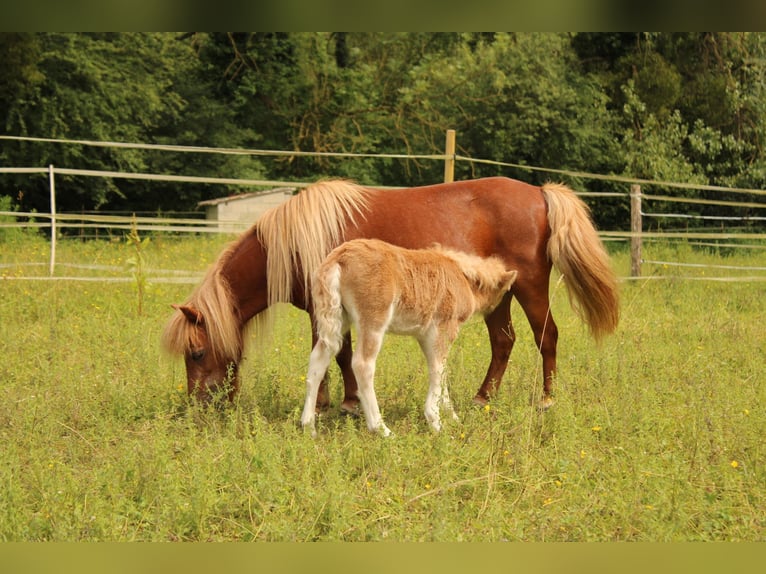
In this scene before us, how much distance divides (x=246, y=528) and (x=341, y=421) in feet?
6.38

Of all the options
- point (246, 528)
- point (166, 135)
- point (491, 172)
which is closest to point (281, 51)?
point (166, 135)

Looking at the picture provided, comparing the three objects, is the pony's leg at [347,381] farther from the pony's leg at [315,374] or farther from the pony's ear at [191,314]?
the pony's ear at [191,314]

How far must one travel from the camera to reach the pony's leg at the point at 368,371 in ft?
15.7

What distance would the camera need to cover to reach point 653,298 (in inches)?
411

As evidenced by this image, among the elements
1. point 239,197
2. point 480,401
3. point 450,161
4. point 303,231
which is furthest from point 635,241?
point 239,197

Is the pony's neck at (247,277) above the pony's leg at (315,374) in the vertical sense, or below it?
above

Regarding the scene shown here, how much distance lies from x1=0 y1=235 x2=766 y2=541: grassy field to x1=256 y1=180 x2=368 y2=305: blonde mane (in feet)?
2.74

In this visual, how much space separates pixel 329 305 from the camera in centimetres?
486

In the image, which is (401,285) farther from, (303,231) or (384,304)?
(303,231)

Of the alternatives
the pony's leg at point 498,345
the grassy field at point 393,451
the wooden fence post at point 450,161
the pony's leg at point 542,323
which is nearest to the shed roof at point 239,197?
the wooden fence post at point 450,161

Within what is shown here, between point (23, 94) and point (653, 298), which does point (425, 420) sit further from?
point (23, 94)

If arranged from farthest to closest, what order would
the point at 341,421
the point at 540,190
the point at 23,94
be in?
1. the point at 23,94
2. the point at 540,190
3. the point at 341,421

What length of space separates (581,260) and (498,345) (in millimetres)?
866

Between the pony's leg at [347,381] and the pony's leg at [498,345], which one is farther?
the pony's leg at [498,345]
